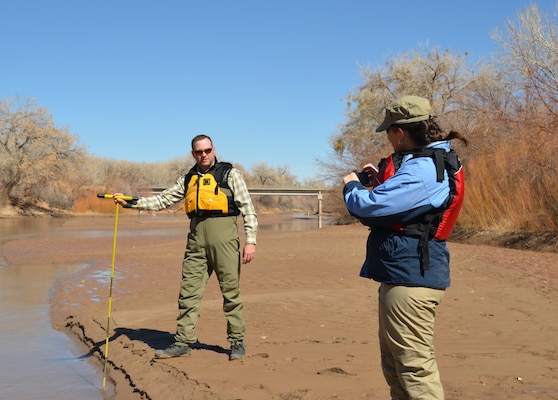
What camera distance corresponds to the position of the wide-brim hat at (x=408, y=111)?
3527 mm

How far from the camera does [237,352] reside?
596cm

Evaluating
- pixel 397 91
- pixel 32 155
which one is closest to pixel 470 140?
pixel 397 91

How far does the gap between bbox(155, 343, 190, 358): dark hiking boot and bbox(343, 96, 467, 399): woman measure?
2.95m

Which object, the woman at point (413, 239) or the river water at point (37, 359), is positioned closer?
the woman at point (413, 239)

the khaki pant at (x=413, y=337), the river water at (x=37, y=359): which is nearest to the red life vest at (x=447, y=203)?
the khaki pant at (x=413, y=337)

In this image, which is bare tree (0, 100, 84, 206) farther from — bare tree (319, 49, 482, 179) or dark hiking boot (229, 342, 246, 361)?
dark hiking boot (229, 342, 246, 361)

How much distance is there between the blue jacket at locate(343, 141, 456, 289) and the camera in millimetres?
3393

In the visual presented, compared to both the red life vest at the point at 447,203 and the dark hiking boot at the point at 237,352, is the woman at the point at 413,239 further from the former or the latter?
the dark hiking boot at the point at 237,352

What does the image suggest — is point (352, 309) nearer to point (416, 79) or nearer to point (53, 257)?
point (53, 257)

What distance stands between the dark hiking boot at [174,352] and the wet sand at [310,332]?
9 cm

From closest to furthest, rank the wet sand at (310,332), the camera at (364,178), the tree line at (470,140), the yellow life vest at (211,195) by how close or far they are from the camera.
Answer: the camera at (364,178)
the wet sand at (310,332)
the yellow life vest at (211,195)
the tree line at (470,140)

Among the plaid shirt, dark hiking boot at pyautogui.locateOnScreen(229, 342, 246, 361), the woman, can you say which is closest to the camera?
the woman

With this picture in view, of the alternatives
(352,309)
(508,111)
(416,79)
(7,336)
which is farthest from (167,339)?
(416,79)

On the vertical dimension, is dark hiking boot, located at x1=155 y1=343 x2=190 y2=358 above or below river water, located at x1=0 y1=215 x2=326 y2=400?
above
